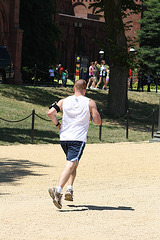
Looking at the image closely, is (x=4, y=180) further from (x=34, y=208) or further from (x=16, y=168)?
(x=34, y=208)

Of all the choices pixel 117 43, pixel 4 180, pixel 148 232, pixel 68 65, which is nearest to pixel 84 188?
pixel 4 180

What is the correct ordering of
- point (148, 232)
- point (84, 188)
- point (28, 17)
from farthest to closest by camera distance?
point (28, 17) → point (84, 188) → point (148, 232)

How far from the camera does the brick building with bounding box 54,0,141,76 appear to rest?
6028 cm

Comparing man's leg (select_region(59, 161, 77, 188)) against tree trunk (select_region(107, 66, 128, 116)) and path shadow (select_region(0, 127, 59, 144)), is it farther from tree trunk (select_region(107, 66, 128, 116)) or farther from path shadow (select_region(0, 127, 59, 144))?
tree trunk (select_region(107, 66, 128, 116))

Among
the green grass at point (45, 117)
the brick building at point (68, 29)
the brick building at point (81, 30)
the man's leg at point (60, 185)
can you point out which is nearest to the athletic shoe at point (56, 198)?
the man's leg at point (60, 185)

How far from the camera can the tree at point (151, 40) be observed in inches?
2007

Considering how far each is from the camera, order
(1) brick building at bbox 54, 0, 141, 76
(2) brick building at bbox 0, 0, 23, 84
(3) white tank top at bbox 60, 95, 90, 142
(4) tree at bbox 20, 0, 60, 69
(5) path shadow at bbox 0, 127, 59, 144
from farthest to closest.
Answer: (1) brick building at bbox 54, 0, 141, 76, (4) tree at bbox 20, 0, 60, 69, (2) brick building at bbox 0, 0, 23, 84, (5) path shadow at bbox 0, 127, 59, 144, (3) white tank top at bbox 60, 95, 90, 142

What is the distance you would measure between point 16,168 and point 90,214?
4.80 m

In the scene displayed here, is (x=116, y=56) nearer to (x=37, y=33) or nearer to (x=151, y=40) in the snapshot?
(x=37, y=33)

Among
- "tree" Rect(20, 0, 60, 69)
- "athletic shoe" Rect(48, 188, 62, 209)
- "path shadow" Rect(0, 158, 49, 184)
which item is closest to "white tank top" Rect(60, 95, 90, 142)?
"athletic shoe" Rect(48, 188, 62, 209)

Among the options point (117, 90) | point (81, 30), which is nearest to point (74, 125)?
point (117, 90)

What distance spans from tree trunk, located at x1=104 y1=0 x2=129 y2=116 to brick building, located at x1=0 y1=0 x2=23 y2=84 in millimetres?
9651

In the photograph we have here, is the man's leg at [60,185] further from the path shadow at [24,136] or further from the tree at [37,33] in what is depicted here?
the tree at [37,33]

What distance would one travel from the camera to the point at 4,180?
985cm
